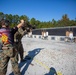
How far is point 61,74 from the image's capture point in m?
6.14

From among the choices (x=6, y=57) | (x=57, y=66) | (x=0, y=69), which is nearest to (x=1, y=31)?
(x=6, y=57)

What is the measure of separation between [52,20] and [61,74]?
78.4m

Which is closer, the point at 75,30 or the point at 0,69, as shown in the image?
the point at 0,69

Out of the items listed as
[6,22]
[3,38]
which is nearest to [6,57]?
[3,38]

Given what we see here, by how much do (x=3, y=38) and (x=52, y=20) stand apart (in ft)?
261

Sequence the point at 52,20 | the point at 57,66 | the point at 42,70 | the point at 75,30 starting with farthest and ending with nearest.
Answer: the point at 52,20 → the point at 75,30 → the point at 57,66 → the point at 42,70

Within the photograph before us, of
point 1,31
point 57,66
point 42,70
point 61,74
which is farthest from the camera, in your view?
point 57,66

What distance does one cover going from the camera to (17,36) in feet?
24.6

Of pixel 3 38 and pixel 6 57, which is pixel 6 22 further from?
pixel 6 57

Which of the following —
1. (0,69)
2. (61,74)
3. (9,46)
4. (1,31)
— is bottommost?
(61,74)

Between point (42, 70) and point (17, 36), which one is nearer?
point (42, 70)

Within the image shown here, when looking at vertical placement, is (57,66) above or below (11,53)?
below

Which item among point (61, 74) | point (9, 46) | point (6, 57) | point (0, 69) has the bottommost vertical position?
point (61, 74)

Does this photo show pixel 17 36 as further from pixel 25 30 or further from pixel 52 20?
pixel 52 20
